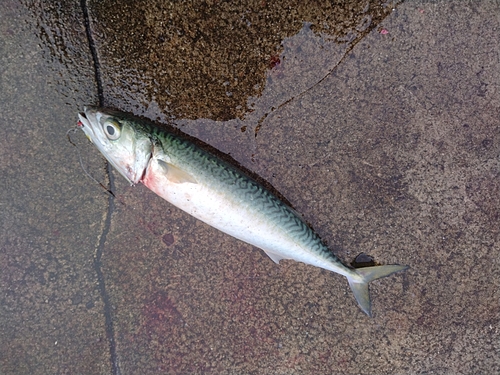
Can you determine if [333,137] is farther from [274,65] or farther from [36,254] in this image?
[36,254]

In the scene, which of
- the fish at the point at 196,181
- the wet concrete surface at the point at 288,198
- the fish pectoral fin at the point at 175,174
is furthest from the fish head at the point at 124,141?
the wet concrete surface at the point at 288,198

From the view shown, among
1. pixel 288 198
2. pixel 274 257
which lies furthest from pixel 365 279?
pixel 288 198

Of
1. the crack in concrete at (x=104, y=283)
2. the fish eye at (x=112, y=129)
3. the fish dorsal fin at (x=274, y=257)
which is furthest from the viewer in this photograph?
the crack in concrete at (x=104, y=283)

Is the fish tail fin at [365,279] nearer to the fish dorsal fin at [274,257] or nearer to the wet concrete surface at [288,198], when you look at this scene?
the wet concrete surface at [288,198]

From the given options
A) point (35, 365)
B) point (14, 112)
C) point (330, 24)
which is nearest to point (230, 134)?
point (330, 24)

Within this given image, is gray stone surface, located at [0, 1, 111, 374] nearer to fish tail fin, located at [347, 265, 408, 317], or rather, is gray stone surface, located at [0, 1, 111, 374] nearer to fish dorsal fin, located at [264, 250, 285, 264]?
fish dorsal fin, located at [264, 250, 285, 264]

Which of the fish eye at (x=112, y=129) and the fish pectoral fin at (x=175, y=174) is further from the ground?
the fish eye at (x=112, y=129)
